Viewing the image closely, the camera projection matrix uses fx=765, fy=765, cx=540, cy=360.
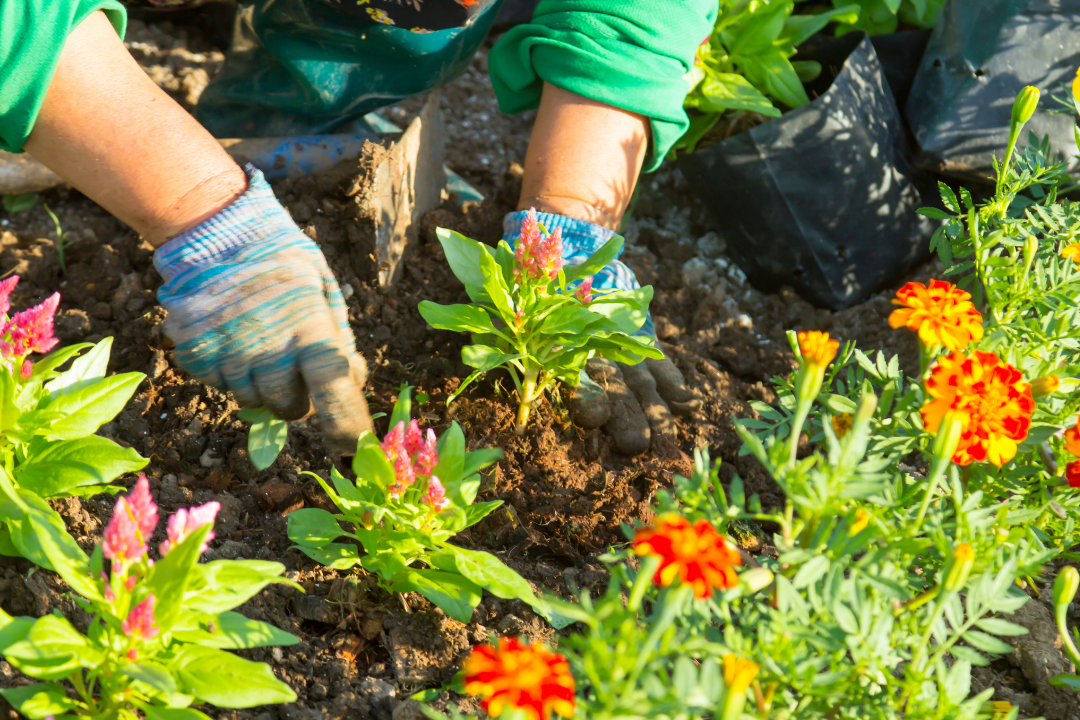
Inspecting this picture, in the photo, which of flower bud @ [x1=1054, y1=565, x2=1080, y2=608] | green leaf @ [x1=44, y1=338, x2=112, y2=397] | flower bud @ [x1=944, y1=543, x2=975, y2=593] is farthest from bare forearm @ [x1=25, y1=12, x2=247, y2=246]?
flower bud @ [x1=1054, y1=565, x2=1080, y2=608]

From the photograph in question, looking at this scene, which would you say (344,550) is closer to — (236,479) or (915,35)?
(236,479)

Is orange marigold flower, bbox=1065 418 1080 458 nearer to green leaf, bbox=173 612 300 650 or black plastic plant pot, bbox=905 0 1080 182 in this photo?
green leaf, bbox=173 612 300 650

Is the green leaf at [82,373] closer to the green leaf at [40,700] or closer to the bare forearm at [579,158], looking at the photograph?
the green leaf at [40,700]

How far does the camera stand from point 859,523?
33.6 inches

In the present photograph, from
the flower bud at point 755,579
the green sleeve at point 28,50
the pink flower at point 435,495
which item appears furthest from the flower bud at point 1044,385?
the green sleeve at point 28,50

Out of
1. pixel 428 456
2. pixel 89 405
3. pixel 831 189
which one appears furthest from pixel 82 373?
pixel 831 189

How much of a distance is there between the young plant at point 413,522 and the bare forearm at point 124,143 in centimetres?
64

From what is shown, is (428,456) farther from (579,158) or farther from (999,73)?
(999,73)

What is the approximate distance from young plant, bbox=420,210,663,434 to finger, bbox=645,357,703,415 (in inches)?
10.9

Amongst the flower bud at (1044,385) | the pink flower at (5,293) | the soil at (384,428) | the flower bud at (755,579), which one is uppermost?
the flower bud at (1044,385)

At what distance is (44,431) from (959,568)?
4.05 feet

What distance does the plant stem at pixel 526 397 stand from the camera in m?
1.48

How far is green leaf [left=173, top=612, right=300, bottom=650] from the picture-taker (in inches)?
36.5

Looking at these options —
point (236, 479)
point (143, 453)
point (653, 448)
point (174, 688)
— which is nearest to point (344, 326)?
point (236, 479)
